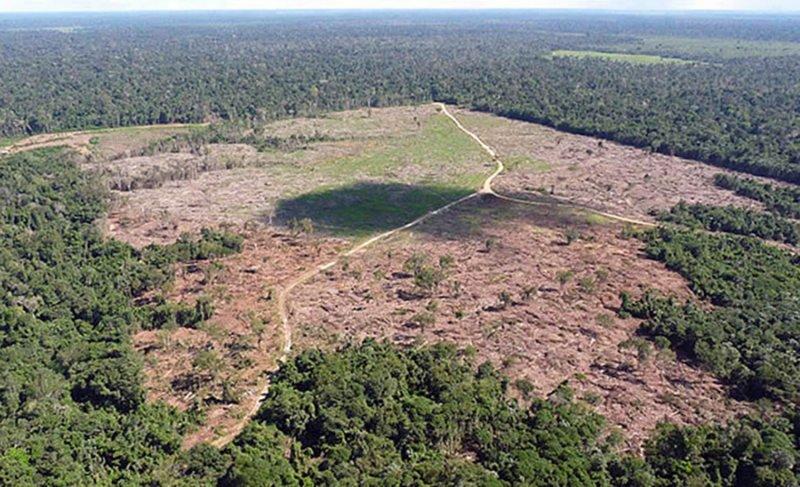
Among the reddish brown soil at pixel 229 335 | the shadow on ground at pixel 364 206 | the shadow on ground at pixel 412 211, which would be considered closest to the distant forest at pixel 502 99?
the shadow on ground at pixel 412 211

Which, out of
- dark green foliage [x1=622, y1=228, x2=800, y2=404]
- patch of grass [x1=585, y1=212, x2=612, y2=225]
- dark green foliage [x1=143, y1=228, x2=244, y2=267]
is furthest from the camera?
patch of grass [x1=585, y1=212, x2=612, y2=225]

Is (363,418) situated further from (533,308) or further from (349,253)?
(349,253)

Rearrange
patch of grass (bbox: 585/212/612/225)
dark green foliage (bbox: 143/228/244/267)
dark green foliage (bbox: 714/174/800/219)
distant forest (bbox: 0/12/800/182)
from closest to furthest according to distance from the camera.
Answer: dark green foliage (bbox: 143/228/244/267) → patch of grass (bbox: 585/212/612/225) → dark green foliage (bbox: 714/174/800/219) → distant forest (bbox: 0/12/800/182)

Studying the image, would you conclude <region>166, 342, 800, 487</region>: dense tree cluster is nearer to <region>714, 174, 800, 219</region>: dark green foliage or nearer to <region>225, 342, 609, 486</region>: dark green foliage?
<region>225, 342, 609, 486</region>: dark green foliage

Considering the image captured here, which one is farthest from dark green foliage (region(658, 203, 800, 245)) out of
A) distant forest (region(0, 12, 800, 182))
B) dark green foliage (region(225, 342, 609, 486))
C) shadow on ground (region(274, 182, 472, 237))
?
dark green foliage (region(225, 342, 609, 486))

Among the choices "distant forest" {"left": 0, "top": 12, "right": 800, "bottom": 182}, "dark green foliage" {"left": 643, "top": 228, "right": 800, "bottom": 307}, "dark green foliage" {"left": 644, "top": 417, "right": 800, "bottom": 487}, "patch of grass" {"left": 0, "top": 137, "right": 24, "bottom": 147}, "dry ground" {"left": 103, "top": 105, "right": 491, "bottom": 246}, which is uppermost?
"distant forest" {"left": 0, "top": 12, "right": 800, "bottom": 182}

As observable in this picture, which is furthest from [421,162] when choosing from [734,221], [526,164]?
[734,221]
